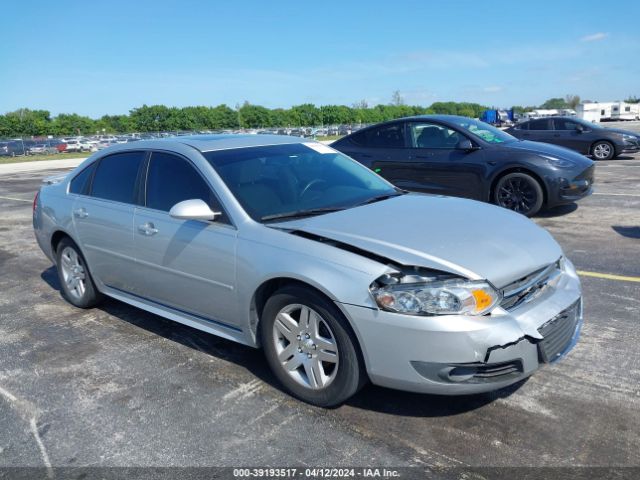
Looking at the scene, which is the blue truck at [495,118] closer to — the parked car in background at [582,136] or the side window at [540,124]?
the parked car in background at [582,136]

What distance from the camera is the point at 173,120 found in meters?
75.1

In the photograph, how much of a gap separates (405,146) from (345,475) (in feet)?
22.1

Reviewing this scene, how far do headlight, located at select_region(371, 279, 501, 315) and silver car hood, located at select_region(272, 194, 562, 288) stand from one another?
0.22ft

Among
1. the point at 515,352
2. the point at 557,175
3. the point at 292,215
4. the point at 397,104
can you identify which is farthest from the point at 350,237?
the point at 397,104

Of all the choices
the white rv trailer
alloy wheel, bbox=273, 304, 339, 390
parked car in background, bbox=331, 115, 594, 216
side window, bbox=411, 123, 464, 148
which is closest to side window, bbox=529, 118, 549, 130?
parked car in background, bbox=331, 115, 594, 216

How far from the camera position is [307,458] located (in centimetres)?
275

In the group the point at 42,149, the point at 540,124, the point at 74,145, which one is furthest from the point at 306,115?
the point at 540,124

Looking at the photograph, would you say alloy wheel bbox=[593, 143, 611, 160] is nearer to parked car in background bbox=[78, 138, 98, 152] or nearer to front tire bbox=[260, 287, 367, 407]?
front tire bbox=[260, 287, 367, 407]

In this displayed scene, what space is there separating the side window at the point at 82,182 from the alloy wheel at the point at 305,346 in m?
2.60

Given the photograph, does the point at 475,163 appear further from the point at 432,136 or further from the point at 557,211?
the point at 557,211

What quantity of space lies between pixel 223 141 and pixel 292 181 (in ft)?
2.34

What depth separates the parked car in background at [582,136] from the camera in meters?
15.9

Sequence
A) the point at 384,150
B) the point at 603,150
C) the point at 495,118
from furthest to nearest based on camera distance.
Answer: the point at 495,118
the point at 603,150
the point at 384,150

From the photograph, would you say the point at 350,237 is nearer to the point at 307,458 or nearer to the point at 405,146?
the point at 307,458
